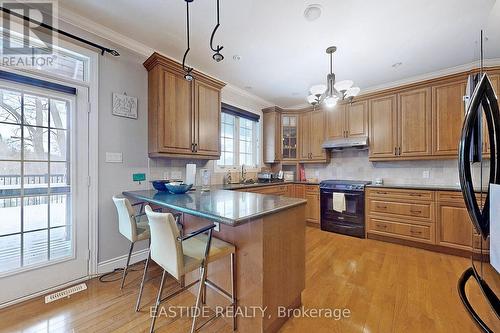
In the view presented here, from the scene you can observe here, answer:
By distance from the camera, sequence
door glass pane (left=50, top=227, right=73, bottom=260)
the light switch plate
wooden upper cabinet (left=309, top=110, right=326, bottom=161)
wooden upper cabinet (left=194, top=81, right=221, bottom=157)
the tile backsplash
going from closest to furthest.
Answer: door glass pane (left=50, top=227, right=73, bottom=260), the light switch plate, wooden upper cabinet (left=194, top=81, right=221, bottom=157), the tile backsplash, wooden upper cabinet (left=309, top=110, right=326, bottom=161)

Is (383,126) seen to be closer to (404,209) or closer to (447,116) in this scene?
(447,116)

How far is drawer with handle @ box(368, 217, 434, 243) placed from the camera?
302 centimetres

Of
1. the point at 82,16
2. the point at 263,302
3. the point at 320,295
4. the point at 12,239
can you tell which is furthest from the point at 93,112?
the point at 320,295

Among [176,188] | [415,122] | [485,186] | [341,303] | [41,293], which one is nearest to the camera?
[485,186]

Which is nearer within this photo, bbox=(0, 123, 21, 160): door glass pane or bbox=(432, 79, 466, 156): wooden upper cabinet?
bbox=(0, 123, 21, 160): door glass pane

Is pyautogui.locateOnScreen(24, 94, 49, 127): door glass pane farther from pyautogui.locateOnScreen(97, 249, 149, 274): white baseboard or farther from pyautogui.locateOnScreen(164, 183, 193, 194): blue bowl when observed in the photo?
pyautogui.locateOnScreen(97, 249, 149, 274): white baseboard

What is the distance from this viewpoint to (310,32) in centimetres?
233

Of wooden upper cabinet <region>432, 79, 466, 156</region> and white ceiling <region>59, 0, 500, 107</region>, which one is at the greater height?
white ceiling <region>59, 0, 500, 107</region>

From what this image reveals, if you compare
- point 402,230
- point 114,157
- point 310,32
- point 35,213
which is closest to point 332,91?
point 310,32

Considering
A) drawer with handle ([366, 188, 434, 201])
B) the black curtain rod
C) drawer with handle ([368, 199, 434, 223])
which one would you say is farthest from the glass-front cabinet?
the black curtain rod

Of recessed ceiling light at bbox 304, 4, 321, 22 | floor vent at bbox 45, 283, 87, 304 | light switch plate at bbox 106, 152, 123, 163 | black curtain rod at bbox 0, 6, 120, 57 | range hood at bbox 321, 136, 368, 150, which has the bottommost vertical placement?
floor vent at bbox 45, 283, 87, 304

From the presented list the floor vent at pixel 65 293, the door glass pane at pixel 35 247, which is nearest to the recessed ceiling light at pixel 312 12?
the door glass pane at pixel 35 247

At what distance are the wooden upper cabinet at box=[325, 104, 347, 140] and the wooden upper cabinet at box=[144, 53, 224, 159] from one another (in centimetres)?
241

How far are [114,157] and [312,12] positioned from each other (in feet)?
8.59
